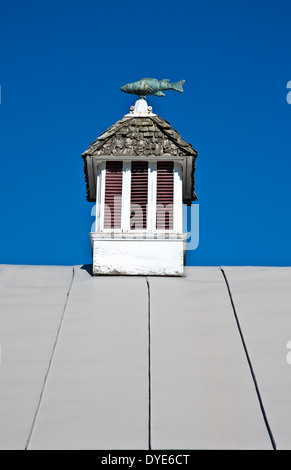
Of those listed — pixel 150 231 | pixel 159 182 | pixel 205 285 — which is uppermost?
pixel 159 182

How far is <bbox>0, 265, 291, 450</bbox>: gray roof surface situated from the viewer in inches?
328

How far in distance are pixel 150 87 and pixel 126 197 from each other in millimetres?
2204

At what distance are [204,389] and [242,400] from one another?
18.5 inches

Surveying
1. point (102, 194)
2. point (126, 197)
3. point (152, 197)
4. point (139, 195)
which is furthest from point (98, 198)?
point (152, 197)

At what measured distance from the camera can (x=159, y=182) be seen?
1290 cm

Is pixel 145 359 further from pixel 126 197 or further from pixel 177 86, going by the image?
pixel 177 86

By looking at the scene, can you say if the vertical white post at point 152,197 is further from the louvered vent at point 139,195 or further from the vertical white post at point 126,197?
the vertical white post at point 126,197

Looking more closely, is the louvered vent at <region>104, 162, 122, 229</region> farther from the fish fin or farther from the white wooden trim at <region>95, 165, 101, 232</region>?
the fish fin

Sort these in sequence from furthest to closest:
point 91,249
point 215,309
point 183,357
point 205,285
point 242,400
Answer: point 91,249, point 205,285, point 215,309, point 183,357, point 242,400

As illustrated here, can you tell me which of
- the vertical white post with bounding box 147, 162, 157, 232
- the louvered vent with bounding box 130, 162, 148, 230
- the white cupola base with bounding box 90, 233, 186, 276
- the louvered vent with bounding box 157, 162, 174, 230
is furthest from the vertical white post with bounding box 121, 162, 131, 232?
the louvered vent with bounding box 157, 162, 174, 230

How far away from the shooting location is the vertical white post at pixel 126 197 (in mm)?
12508

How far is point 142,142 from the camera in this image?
1304 cm
